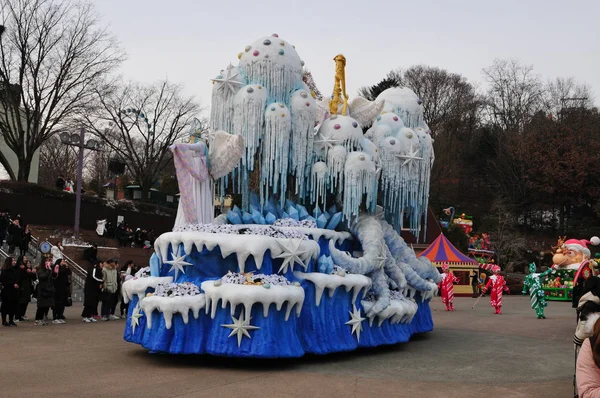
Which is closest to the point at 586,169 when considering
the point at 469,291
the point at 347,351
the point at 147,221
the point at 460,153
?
the point at 460,153

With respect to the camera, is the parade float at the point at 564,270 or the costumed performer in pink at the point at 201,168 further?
the parade float at the point at 564,270

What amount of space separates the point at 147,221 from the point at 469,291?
54.4 feet

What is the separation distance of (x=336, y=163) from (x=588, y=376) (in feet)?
28.6

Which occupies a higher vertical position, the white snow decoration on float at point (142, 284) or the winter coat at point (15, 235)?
the winter coat at point (15, 235)

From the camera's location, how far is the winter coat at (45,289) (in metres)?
15.2

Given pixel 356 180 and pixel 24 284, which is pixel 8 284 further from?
pixel 356 180

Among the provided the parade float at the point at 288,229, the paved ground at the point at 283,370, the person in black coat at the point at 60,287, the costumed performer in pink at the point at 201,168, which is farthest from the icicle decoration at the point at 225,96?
the person in black coat at the point at 60,287

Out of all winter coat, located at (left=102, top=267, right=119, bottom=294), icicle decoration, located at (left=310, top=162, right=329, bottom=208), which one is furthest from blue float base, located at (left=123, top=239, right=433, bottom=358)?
winter coat, located at (left=102, top=267, right=119, bottom=294)

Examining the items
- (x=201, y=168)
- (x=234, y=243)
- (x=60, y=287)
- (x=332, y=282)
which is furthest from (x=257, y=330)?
(x=60, y=287)

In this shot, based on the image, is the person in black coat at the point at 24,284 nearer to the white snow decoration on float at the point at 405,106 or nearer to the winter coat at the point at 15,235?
the white snow decoration on float at the point at 405,106

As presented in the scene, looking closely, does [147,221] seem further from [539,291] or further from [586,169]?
[586,169]

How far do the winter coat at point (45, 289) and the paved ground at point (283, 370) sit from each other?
53 cm

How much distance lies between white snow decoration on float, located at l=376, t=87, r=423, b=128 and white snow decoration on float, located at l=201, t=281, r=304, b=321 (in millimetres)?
6230

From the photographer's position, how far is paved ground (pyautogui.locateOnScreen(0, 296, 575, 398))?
886cm
